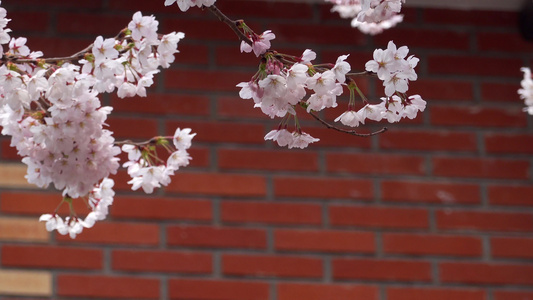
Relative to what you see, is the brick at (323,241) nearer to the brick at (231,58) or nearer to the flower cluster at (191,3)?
the brick at (231,58)

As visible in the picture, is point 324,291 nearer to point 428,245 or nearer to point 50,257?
point 428,245

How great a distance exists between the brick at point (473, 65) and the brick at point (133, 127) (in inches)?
27.1

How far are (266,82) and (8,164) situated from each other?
49.5 inches

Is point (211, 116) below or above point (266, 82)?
above

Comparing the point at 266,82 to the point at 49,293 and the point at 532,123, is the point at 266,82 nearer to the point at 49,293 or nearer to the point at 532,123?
the point at 49,293

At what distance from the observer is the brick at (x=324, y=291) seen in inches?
75.8

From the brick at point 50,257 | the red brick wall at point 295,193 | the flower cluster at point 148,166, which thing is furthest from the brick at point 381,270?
the flower cluster at point 148,166

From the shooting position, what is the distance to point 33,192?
1922 mm

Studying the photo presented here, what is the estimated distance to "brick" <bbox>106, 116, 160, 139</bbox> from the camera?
1955mm

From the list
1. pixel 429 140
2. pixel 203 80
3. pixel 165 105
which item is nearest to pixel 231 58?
pixel 203 80

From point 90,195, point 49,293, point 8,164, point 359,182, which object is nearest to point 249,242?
point 359,182

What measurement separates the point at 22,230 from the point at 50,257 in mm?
89

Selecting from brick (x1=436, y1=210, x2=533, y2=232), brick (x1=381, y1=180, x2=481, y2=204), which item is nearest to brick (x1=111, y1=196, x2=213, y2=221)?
brick (x1=381, y1=180, x2=481, y2=204)

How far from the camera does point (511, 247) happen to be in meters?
2.00
